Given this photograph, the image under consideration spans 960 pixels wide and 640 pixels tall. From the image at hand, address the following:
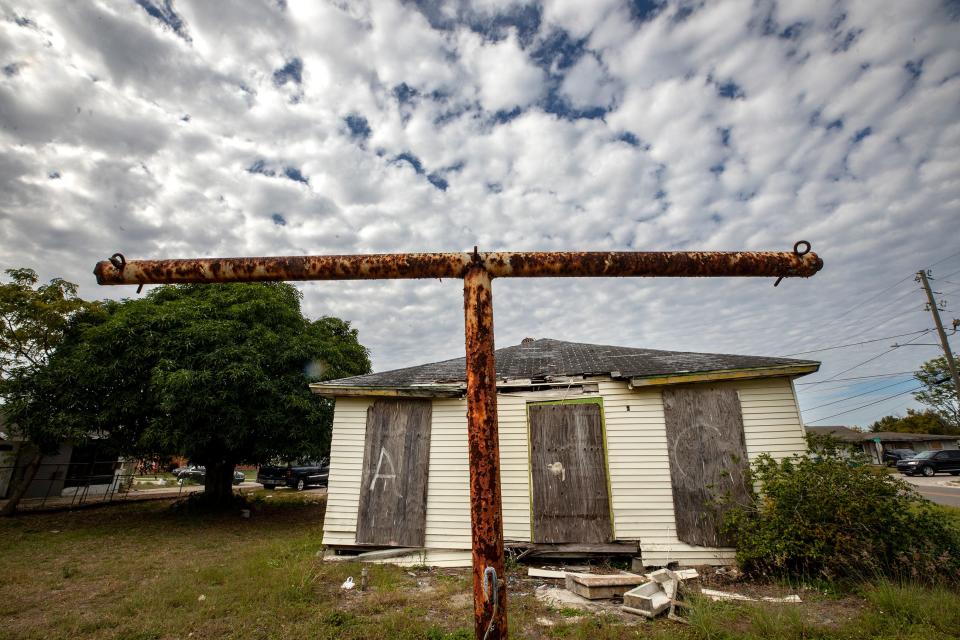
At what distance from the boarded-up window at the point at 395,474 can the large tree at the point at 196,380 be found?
16.3ft

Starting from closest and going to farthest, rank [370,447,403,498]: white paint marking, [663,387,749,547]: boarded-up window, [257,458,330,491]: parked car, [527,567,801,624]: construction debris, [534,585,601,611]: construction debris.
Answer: [527,567,801,624]: construction debris < [534,585,601,611]: construction debris < [663,387,749,547]: boarded-up window < [370,447,403,498]: white paint marking < [257,458,330,491]: parked car

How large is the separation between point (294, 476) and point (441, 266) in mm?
25272

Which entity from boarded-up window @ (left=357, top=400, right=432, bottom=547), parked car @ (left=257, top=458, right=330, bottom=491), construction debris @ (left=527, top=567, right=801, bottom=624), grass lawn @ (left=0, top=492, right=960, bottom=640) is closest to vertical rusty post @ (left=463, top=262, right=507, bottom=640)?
grass lawn @ (left=0, top=492, right=960, bottom=640)

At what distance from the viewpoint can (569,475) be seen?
8.35 m

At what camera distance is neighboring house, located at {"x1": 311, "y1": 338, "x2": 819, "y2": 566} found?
7.90m

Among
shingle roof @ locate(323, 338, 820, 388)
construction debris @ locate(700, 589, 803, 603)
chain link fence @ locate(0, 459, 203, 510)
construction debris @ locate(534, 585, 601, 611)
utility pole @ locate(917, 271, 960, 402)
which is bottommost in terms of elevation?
construction debris @ locate(534, 585, 601, 611)

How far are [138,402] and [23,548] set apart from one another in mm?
4007

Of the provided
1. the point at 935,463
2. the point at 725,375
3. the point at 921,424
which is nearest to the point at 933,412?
the point at 921,424

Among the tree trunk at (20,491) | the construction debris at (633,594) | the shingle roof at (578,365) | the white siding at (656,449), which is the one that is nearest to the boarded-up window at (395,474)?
the shingle roof at (578,365)

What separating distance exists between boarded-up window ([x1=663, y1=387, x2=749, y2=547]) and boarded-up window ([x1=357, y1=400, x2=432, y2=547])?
484 cm

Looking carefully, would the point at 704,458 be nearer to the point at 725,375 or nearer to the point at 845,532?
the point at 725,375

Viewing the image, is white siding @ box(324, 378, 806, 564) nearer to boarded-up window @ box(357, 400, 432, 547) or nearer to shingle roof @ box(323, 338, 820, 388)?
boarded-up window @ box(357, 400, 432, 547)

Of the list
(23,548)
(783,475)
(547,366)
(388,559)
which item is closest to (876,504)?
(783,475)

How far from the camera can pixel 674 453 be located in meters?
8.12
